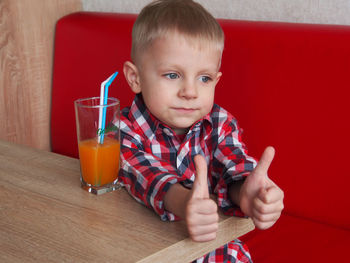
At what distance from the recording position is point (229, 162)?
0.90m

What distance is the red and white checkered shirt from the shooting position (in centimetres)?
86

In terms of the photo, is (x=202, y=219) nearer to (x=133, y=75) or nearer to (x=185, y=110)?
(x=185, y=110)

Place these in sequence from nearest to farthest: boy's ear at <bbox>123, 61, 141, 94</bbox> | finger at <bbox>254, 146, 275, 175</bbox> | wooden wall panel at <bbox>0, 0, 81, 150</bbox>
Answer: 1. finger at <bbox>254, 146, 275, 175</bbox>
2. boy's ear at <bbox>123, 61, 141, 94</bbox>
3. wooden wall panel at <bbox>0, 0, 81, 150</bbox>

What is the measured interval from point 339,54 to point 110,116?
586 mm

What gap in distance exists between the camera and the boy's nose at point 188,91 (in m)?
0.87

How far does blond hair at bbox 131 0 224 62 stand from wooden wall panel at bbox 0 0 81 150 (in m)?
0.99

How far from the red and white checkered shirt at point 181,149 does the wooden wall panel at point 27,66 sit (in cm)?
98

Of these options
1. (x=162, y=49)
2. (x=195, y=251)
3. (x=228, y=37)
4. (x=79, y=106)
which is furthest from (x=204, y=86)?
(x=228, y=37)

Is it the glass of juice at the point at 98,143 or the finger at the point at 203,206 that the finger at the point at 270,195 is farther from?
the glass of juice at the point at 98,143

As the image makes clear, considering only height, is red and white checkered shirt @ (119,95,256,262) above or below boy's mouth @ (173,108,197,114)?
below

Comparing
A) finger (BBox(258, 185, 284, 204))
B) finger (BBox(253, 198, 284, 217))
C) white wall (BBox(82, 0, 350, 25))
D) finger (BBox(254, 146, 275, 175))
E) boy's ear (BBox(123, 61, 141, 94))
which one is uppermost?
white wall (BBox(82, 0, 350, 25))

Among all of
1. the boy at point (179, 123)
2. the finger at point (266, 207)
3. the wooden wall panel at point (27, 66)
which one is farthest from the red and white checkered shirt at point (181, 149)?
the wooden wall panel at point (27, 66)

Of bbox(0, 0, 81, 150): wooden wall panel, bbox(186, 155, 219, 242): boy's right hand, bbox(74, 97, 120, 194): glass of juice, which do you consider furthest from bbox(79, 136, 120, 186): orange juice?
bbox(0, 0, 81, 150): wooden wall panel

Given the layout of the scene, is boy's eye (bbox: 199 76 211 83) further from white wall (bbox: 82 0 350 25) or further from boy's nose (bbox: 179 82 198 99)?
white wall (bbox: 82 0 350 25)
